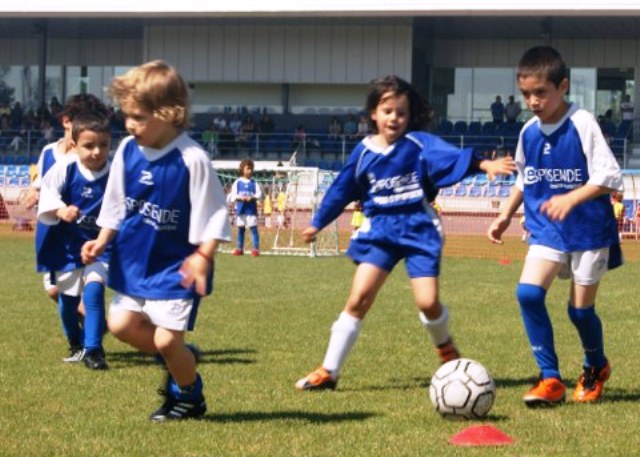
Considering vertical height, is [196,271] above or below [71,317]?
above

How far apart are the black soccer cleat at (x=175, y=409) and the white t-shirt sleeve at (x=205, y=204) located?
0.78 m

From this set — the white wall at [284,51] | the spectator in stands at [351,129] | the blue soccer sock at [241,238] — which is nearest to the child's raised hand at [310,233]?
the blue soccer sock at [241,238]

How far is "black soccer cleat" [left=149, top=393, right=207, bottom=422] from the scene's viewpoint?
19.3 ft

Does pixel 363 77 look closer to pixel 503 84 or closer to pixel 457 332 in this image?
pixel 503 84

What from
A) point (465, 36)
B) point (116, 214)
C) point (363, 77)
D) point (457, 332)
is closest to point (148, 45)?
point (363, 77)

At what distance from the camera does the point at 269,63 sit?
1591 inches

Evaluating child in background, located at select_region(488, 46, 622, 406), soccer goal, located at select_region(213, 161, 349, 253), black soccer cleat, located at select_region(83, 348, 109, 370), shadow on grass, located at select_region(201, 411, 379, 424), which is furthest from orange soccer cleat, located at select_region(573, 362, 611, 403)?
soccer goal, located at select_region(213, 161, 349, 253)

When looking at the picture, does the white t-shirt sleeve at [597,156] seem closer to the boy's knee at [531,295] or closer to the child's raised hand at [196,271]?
the boy's knee at [531,295]

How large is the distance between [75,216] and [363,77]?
1288 inches

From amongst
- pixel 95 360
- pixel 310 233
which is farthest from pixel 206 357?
pixel 310 233

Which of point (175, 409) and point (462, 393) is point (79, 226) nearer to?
point (175, 409)

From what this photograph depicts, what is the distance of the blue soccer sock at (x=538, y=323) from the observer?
643 cm

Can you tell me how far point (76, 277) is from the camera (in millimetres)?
8164

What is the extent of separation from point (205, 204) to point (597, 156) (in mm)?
1931
